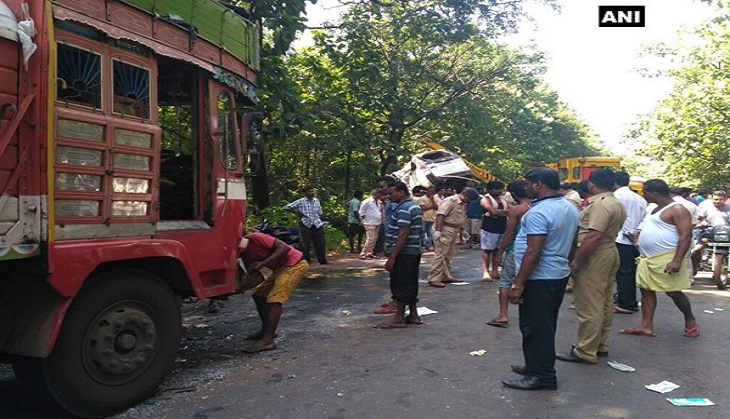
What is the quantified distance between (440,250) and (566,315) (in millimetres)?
2491

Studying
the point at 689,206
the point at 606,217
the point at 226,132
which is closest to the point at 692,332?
the point at 606,217

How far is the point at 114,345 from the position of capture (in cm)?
376

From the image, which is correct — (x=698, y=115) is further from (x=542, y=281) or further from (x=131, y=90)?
(x=131, y=90)

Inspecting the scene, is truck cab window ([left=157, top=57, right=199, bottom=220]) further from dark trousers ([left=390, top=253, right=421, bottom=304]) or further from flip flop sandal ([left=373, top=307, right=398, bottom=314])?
flip flop sandal ([left=373, top=307, right=398, bottom=314])

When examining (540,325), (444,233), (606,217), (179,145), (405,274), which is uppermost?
(179,145)

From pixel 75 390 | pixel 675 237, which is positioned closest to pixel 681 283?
pixel 675 237

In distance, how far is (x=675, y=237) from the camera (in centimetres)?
546

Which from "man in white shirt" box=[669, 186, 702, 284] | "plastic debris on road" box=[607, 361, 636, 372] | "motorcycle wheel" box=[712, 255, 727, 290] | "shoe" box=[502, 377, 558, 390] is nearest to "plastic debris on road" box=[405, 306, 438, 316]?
"plastic debris on road" box=[607, 361, 636, 372]

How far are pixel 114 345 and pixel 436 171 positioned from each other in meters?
11.9

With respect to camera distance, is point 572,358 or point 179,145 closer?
point 572,358

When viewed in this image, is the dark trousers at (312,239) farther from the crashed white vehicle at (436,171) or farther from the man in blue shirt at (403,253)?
the man in blue shirt at (403,253)

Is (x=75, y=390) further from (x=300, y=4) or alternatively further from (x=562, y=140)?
(x=562, y=140)

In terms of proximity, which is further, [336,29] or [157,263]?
[336,29]

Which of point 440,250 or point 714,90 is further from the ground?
point 714,90
